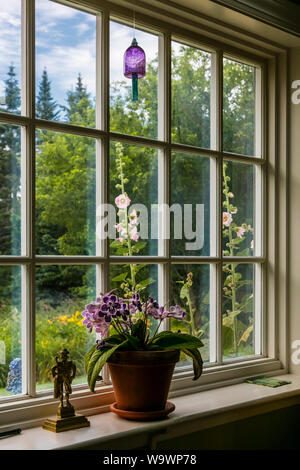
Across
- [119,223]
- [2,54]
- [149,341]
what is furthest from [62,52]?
[149,341]

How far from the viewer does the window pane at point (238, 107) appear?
2699 millimetres

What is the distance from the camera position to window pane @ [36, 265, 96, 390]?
6.48 ft

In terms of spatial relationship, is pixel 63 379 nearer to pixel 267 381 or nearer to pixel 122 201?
pixel 122 201

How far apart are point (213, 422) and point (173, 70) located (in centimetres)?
141

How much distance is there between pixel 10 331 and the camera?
188 cm

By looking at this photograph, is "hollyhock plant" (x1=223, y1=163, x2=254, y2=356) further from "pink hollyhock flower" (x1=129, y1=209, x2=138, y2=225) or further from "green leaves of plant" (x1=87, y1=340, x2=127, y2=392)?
"green leaves of plant" (x1=87, y1=340, x2=127, y2=392)

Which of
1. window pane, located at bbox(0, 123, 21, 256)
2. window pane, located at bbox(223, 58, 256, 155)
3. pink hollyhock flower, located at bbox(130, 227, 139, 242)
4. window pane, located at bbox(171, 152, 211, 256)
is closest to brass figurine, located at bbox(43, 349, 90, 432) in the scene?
window pane, located at bbox(0, 123, 21, 256)

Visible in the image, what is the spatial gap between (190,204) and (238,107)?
589mm

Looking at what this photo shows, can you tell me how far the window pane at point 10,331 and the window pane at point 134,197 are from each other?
17.3 inches

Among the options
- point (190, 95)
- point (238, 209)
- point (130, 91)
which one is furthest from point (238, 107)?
point (130, 91)

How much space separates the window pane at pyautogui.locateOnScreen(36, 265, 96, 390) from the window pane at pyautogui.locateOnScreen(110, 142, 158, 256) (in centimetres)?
19

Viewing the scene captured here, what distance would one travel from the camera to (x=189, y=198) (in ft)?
8.21
